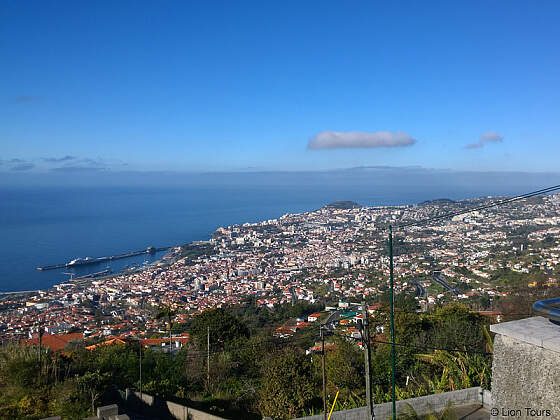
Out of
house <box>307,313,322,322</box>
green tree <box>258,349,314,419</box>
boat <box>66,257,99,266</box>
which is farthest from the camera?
boat <box>66,257,99,266</box>

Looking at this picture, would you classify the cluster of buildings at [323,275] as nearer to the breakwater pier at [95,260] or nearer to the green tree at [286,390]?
the green tree at [286,390]

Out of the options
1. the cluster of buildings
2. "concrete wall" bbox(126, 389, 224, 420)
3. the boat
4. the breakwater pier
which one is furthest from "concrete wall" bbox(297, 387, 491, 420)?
the boat

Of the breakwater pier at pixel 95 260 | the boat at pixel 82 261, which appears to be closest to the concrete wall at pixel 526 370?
the breakwater pier at pixel 95 260

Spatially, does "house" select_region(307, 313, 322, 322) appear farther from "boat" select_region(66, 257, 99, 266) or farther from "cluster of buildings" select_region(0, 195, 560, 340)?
"boat" select_region(66, 257, 99, 266)

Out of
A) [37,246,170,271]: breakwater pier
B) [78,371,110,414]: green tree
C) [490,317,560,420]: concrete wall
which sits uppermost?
[490,317,560,420]: concrete wall

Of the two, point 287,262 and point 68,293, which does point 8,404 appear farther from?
point 287,262

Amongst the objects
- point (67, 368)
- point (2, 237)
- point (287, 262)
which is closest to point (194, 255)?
point (287, 262)
